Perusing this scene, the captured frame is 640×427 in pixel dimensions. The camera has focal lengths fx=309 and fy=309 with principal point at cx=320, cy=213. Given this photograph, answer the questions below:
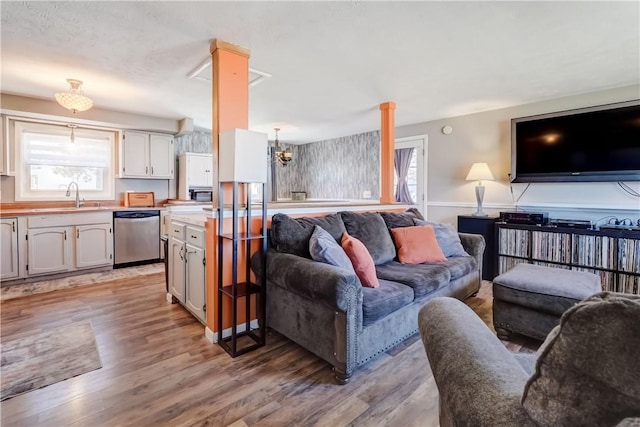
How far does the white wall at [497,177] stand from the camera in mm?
3514

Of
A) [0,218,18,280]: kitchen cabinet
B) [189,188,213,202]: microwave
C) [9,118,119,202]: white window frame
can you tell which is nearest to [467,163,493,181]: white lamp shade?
[189,188,213,202]: microwave

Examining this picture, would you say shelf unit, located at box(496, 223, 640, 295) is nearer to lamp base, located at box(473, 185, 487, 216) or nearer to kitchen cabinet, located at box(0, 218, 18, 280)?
lamp base, located at box(473, 185, 487, 216)

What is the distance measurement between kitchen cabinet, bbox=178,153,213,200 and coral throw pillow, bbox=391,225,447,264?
3.48m

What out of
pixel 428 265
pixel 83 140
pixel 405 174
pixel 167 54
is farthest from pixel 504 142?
pixel 83 140

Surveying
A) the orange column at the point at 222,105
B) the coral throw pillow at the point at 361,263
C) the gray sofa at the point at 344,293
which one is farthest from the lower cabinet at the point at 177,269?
the coral throw pillow at the point at 361,263

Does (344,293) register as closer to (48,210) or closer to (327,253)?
(327,253)

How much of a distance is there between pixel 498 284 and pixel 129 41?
11.3ft

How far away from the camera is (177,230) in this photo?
2.86 metres

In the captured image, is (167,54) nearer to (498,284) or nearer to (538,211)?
(498,284)

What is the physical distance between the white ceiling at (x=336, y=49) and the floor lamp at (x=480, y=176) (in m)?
0.83

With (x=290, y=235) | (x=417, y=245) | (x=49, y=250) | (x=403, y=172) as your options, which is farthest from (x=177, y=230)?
(x=403, y=172)

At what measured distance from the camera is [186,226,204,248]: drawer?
244 cm

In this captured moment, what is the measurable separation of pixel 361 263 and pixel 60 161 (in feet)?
15.7

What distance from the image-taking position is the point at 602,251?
3217 mm
